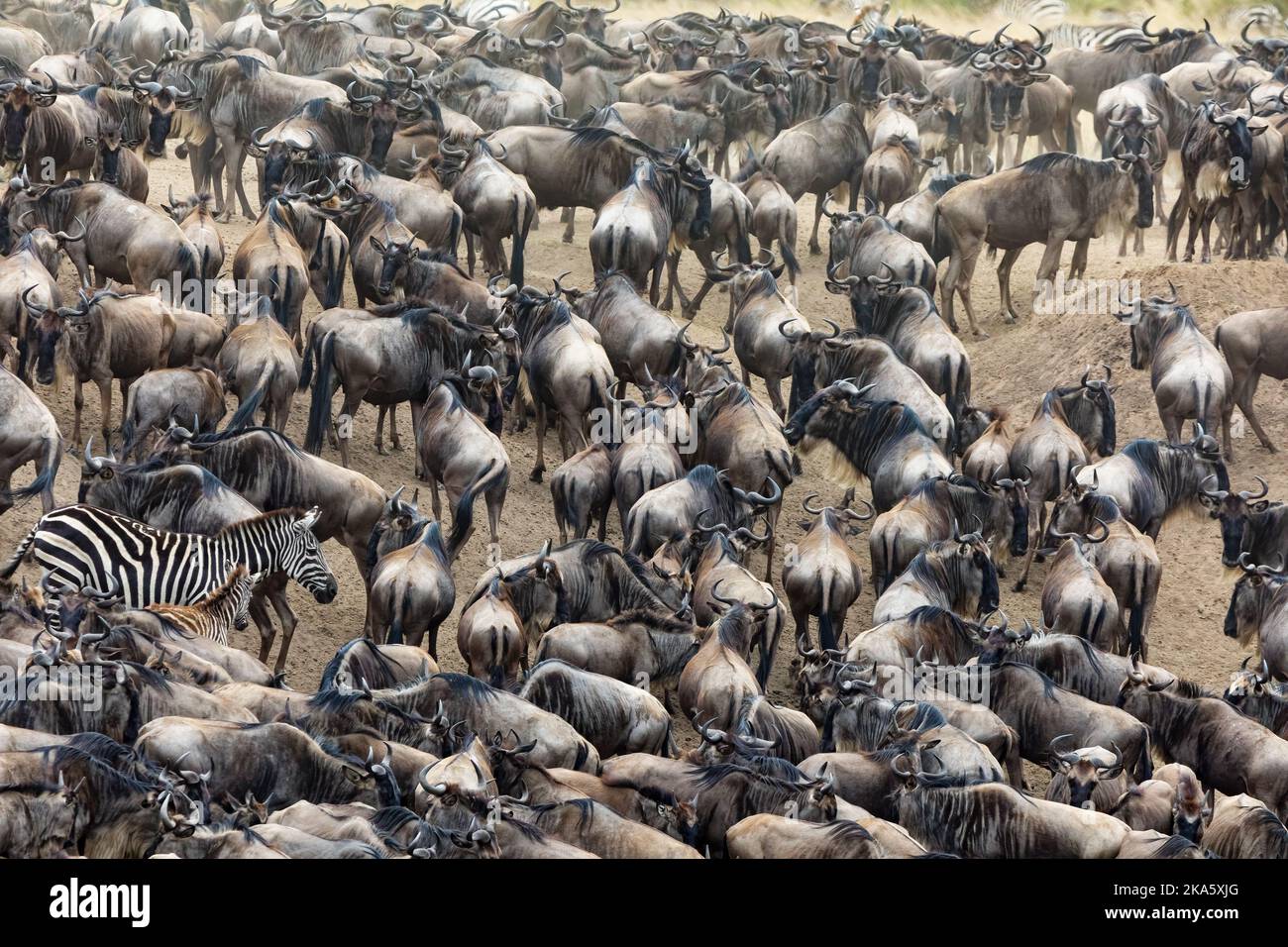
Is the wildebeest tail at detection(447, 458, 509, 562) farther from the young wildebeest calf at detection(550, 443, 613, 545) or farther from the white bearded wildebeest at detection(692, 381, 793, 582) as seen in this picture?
the white bearded wildebeest at detection(692, 381, 793, 582)

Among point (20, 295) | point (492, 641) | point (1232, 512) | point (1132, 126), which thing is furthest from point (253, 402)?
point (1132, 126)

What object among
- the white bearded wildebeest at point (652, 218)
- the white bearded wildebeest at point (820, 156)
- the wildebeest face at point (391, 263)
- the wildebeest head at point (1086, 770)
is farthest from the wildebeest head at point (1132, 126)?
the wildebeest head at point (1086, 770)

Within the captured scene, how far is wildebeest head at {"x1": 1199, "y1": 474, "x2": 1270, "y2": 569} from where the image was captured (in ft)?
43.3

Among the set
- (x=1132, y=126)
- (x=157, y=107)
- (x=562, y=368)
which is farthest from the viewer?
(x=1132, y=126)

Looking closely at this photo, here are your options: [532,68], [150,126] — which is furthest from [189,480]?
[532,68]

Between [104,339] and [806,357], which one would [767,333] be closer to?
[806,357]

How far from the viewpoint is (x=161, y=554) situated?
426 inches

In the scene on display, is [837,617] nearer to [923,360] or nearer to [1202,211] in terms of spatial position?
[923,360]

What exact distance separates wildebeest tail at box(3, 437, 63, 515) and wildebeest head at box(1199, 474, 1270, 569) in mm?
7719

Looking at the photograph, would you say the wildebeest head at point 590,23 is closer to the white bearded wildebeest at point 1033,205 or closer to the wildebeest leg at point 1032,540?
the white bearded wildebeest at point 1033,205

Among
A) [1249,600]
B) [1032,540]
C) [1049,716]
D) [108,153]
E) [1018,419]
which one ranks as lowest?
[1018,419]

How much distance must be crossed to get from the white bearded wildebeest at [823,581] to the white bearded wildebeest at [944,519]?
50 cm

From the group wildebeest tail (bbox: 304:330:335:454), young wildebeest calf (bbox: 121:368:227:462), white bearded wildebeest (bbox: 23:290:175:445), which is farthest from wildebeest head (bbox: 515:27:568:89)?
young wildebeest calf (bbox: 121:368:227:462)

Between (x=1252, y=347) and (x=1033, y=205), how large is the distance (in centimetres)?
320
